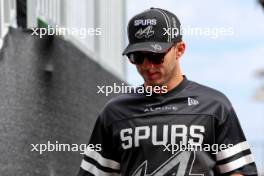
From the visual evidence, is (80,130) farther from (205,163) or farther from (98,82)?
(205,163)

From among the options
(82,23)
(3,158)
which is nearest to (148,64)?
(3,158)

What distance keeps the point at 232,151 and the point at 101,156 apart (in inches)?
24.0

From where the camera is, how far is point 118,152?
12.8ft

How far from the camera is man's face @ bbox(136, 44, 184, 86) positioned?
3.80 m

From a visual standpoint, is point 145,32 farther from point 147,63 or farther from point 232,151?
point 232,151

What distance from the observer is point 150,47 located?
3.82 metres

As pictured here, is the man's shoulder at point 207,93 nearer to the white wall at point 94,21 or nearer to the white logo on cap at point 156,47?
the white logo on cap at point 156,47

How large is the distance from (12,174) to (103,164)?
120cm

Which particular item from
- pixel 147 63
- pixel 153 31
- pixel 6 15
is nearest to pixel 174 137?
pixel 147 63

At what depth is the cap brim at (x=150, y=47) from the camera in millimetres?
3803

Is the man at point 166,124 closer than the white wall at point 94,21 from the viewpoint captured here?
Yes

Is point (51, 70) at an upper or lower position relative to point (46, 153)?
upper

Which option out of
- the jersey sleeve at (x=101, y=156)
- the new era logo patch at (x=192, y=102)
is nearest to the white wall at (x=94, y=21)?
the jersey sleeve at (x=101, y=156)

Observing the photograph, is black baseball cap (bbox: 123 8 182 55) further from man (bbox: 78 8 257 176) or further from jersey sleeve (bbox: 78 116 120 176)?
jersey sleeve (bbox: 78 116 120 176)
